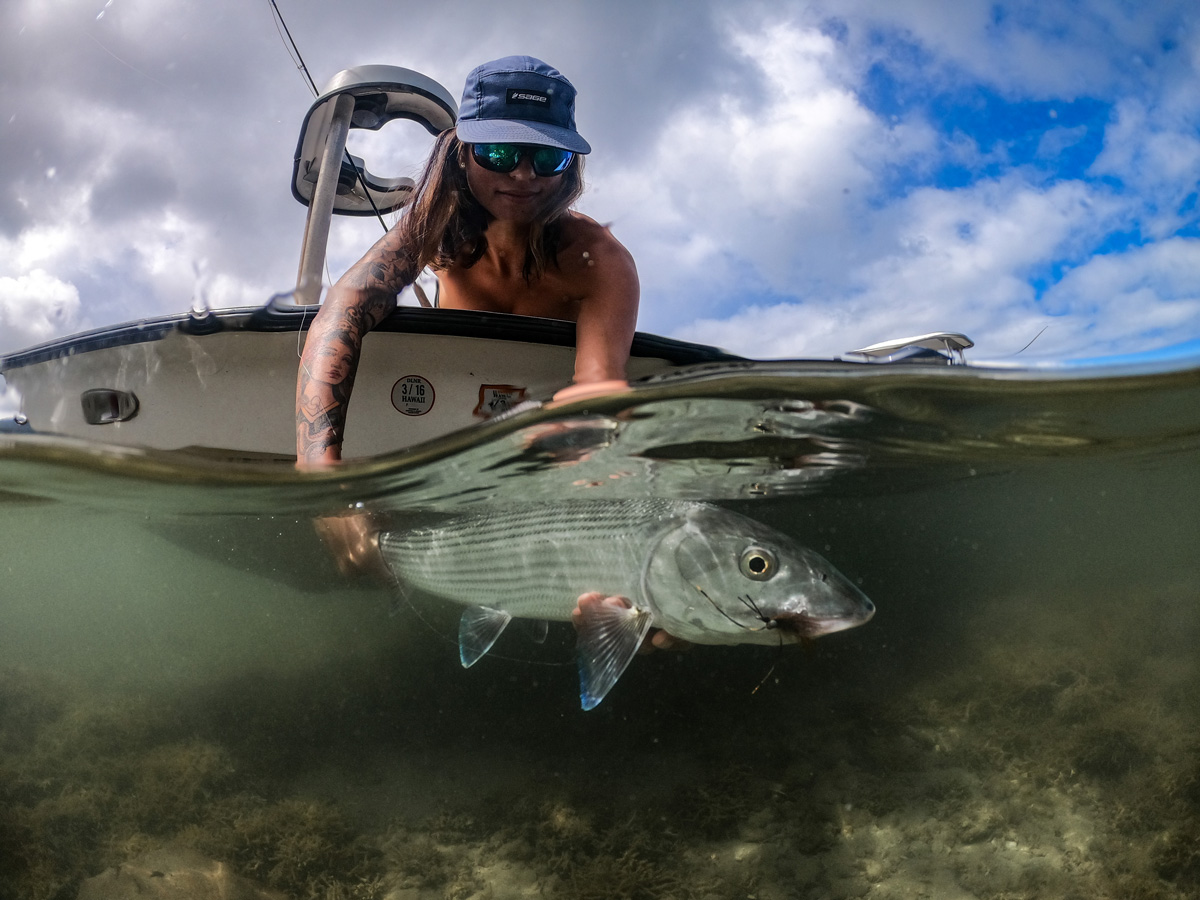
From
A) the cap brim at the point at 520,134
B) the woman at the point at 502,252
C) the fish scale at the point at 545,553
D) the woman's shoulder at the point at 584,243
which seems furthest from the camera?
the woman's shoulder at the point at 584,243

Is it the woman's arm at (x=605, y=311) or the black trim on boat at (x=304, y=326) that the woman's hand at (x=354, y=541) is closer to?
the black trim on boat at (x=304, y=326)

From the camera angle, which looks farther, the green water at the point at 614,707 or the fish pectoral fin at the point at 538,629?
the green water at the point at 614,707

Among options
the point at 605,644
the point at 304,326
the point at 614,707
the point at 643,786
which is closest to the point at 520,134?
the point at 304,326

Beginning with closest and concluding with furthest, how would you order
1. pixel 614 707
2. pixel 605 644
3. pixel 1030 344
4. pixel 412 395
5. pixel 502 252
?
pixel 605 644 < pixel 1030 344 < pixel 412 395 < pixel 502 252 < pixel 614 707

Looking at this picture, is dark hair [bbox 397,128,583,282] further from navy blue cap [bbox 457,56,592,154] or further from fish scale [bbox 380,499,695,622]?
fish scale [bbox 380,499,695,622]

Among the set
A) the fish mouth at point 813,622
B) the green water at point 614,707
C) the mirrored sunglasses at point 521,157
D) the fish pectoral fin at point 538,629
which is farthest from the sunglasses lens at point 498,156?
the fish mouth at point 813,622

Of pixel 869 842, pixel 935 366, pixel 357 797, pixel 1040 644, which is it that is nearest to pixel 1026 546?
pixel 1040 644

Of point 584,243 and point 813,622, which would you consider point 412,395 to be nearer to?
point 584,243

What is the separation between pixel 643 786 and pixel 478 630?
2.49 metres

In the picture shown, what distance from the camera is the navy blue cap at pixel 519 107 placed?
11.5ft

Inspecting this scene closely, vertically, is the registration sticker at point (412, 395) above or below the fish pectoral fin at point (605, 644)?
above

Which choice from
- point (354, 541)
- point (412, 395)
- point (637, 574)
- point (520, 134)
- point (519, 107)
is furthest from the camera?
point (354, 541)

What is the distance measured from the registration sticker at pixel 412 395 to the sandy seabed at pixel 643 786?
113 inches

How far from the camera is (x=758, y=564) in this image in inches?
115
